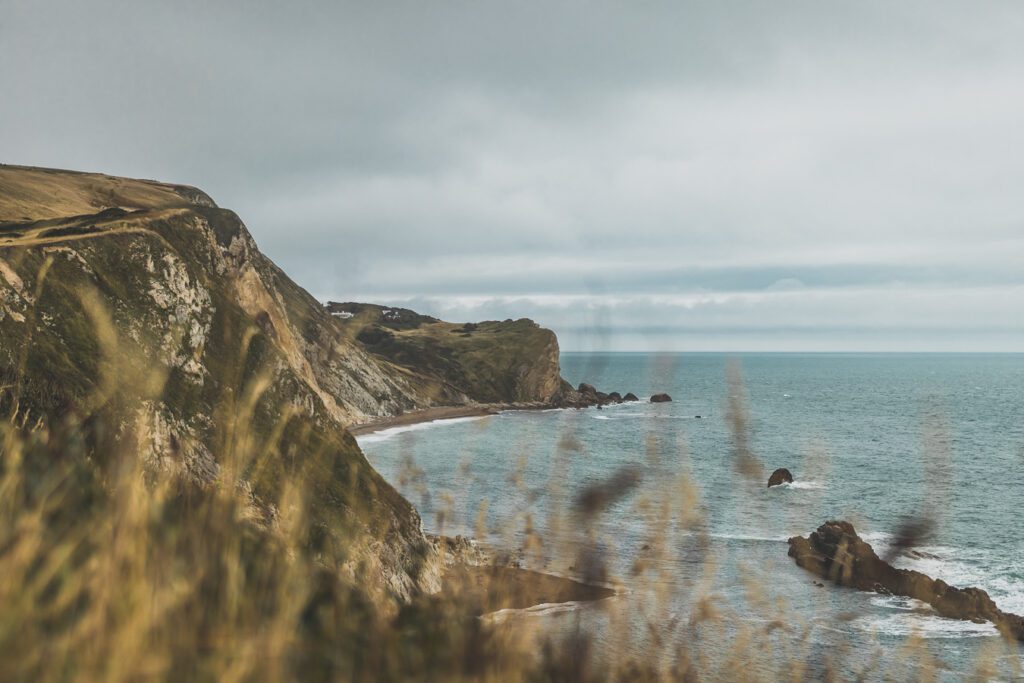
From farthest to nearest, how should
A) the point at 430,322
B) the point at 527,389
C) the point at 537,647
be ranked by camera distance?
the point at 430,322 < the point at 527,389 < the point at 537,647

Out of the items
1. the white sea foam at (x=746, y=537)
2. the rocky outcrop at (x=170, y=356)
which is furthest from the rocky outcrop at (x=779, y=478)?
the rocky outcrop at (x=170, y=356)

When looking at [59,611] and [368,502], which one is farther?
[368,502]

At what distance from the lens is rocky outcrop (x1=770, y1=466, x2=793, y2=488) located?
6650 cm

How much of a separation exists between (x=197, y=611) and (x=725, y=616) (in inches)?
1333

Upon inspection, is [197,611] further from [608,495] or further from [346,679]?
[608,495]

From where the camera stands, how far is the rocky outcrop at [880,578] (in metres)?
35.1

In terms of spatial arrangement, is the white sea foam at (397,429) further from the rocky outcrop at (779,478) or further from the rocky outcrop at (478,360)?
the rocky outcrop at (779,478)

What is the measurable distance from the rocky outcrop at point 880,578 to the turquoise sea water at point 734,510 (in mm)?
936

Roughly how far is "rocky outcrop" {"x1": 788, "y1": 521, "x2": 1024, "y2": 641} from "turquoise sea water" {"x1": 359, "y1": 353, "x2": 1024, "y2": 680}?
0.94 meters

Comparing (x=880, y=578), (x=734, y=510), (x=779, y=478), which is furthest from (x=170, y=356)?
(x=779, y=478)

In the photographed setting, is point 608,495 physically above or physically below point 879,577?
above

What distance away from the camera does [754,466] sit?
352 inches

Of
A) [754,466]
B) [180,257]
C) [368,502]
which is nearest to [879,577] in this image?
[368,502]

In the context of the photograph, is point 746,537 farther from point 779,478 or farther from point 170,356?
point 170,356
